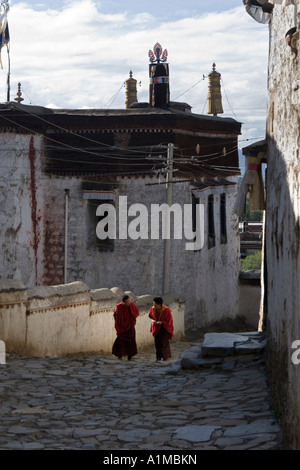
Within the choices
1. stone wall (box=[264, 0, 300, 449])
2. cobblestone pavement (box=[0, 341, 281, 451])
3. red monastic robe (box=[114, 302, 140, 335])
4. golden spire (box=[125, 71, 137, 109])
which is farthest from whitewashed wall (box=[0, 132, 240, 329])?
stone wall (box=[264, 0, 300, 449])

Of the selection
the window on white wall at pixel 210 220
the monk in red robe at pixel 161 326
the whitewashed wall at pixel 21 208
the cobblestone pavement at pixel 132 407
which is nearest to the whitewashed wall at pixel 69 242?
the whitewashed wall at pixel 21 208

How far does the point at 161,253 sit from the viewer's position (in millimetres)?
25312

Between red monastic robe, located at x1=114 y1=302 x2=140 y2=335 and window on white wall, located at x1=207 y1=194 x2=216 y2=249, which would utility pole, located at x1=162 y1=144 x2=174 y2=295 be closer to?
window on white wall, located at x1=207 y1=194 x2=216 y2=249

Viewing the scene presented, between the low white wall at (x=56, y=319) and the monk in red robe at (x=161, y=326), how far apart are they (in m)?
1.30

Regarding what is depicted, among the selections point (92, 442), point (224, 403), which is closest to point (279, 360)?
point (224, 403)

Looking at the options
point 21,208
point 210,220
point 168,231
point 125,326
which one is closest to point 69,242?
point 21,208

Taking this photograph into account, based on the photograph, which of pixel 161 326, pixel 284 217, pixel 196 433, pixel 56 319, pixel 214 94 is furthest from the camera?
pixel 214 94

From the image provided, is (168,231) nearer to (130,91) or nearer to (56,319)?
(130,91)

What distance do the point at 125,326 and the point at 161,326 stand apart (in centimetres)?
60

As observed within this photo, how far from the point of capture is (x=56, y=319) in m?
13.6

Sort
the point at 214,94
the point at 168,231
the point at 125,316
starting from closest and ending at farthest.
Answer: the point at 125,316 < the point at 168,231 < the point at 214,94

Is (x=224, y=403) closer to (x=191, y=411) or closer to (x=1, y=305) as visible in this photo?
(x=191, y=411)
